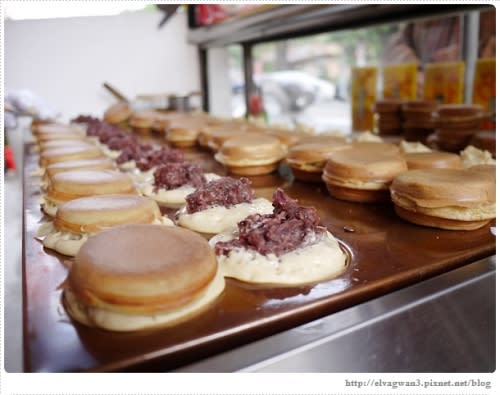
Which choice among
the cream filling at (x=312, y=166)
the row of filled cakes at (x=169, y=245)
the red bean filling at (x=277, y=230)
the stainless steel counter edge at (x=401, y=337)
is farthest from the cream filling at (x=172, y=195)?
the stainless steel counter edge at (x=401, y=337)

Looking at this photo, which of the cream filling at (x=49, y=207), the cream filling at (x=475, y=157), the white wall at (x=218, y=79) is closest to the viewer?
the cream filling at (x=49, y=207)

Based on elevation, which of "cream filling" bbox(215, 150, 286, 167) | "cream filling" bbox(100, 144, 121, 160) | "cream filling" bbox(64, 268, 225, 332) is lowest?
"cream filling" bbox(64, 268, 225, 332)

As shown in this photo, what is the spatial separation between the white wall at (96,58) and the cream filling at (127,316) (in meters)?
6.42

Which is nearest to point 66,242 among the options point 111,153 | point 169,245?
point 169,245

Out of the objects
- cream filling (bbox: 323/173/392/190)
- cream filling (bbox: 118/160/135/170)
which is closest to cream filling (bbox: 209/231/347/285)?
cream filling (bbox: 323/173/392/190)

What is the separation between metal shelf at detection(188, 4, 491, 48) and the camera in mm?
2885

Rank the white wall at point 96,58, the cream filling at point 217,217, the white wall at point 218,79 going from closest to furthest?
the cream filling at point 217,217, the white wall at point 96,58, the white wall at point 218,79

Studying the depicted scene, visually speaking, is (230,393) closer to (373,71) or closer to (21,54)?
(373,71)

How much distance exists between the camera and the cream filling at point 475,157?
249cm

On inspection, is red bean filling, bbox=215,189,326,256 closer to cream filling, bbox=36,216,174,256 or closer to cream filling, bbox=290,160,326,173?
cream filling, bbox=36,216,174,256

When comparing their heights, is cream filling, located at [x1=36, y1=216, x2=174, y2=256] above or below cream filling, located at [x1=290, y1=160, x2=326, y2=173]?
below

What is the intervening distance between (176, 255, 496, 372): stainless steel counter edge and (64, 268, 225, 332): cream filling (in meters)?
0.14

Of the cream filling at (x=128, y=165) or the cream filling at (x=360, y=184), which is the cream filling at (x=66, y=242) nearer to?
the cream filling at (x=360, y=184)

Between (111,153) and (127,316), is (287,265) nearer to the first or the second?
(127,316)
